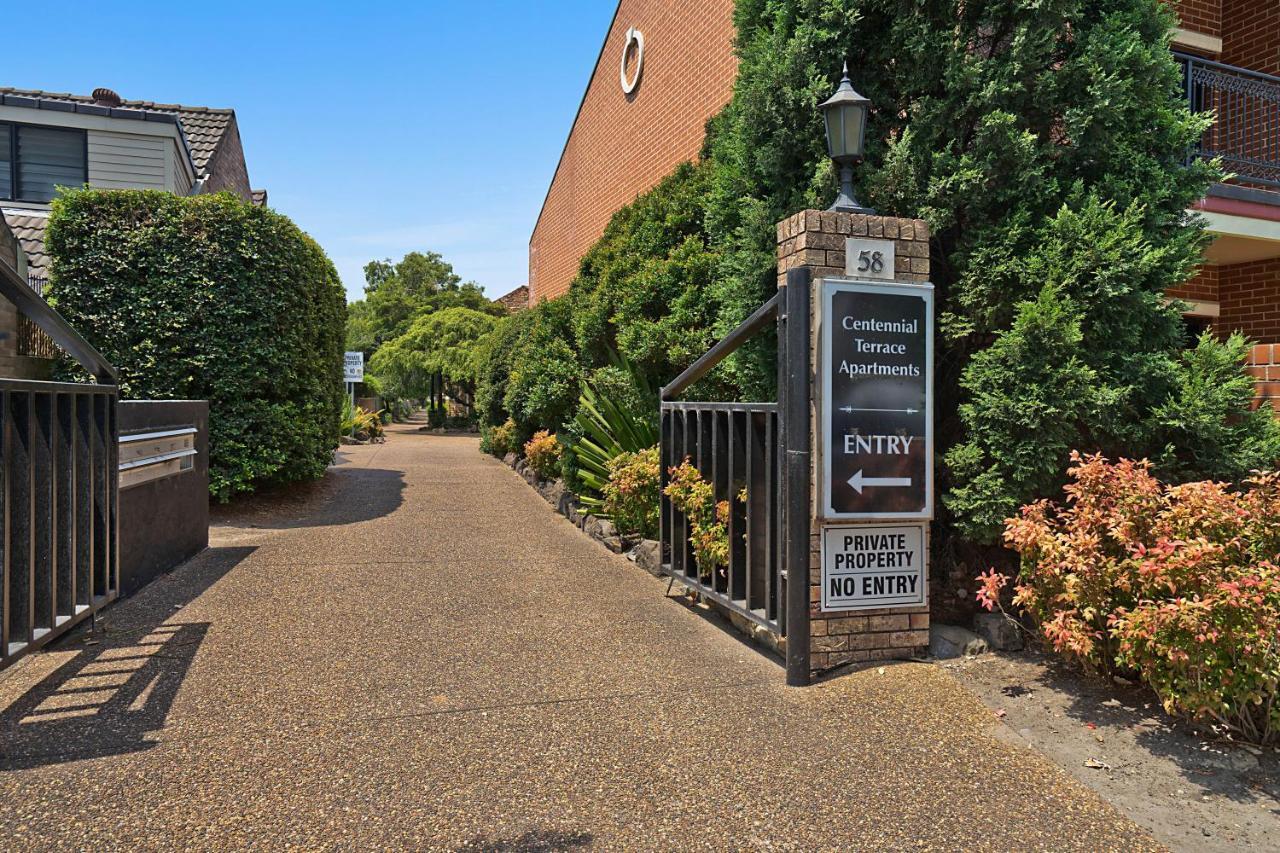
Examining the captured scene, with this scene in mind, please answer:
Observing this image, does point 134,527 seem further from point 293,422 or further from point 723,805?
point 723,805

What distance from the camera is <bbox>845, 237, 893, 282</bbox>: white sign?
4031 millimetres

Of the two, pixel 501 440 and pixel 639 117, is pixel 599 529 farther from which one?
pixel 501 440

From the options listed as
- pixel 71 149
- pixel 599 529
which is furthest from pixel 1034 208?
pixel 71 149

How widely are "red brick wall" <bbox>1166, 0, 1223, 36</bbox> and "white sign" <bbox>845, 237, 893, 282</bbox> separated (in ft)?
21.5

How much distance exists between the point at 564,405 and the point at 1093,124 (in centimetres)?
632

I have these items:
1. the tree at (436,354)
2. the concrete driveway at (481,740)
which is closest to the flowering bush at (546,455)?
the concrete driveway at (481,740)

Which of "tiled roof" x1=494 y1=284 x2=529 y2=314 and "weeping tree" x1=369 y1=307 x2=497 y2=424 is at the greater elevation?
"tiled roof" x1=494 y1=284 x2=529 y2=314

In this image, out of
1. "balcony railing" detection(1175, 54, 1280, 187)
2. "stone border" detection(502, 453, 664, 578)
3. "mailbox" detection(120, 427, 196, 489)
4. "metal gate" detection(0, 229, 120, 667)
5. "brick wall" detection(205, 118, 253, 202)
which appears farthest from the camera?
"brick wall" detection(205, 118, 253, 202)

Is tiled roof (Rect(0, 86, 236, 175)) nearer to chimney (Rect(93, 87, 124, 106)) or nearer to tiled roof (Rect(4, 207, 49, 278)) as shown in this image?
chimney (Rect(93, 87, 124, 106))

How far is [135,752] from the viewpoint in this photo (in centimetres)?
314

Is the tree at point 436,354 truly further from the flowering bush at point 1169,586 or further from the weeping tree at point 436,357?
the flowering bush at point 1169,586

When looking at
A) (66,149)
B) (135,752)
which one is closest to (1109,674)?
(135,752)

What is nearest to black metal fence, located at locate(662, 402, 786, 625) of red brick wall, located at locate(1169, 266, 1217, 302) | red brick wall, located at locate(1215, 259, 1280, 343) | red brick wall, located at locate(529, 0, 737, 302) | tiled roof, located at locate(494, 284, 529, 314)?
red brick wall, located at locate(529, 0, 737, 302)

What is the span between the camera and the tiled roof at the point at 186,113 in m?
13.0
